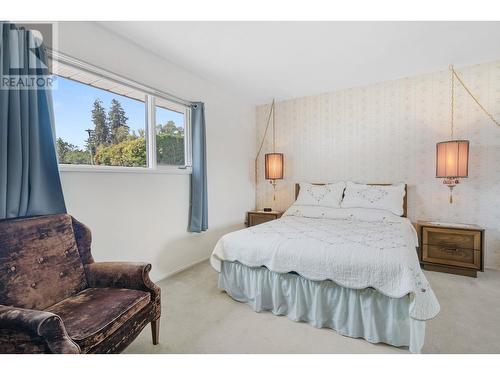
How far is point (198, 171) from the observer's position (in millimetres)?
3020

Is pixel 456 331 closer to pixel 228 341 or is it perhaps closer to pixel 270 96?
pixel 228 341

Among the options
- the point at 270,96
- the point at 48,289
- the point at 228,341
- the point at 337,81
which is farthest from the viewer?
the point at 270,96

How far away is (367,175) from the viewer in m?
3.64

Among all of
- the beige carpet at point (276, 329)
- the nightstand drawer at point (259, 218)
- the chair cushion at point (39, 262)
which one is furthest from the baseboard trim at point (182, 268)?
the chair cushion at point (39, 262)

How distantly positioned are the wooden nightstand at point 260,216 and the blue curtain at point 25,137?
268 cm

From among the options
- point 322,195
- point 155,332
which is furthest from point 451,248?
point 155,332

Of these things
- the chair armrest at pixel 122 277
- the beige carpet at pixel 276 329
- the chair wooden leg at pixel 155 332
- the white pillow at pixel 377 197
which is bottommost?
the beige carpet at pixel 276 329

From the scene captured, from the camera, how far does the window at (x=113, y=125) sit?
6.75 ft

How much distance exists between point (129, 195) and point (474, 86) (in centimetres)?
413

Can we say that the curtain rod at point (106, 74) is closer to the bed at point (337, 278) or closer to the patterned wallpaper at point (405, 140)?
the bed at point (337, 278)

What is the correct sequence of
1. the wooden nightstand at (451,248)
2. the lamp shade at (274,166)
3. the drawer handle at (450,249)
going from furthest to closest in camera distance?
the lamp shade at (274,166)
the drawer handle at (450,249)
the wooden nightstand at (451,248)

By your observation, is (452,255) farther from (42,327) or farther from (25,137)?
(25,137)

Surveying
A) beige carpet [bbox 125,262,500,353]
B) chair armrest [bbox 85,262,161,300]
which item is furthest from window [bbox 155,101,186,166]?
beige carpet [bbox 125,262,500,353]
